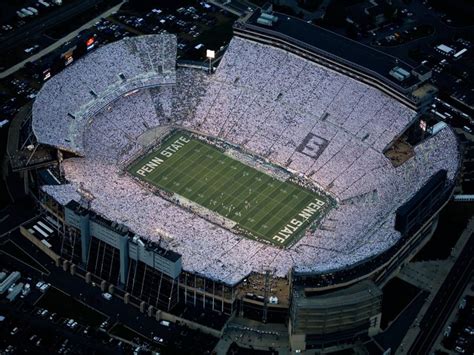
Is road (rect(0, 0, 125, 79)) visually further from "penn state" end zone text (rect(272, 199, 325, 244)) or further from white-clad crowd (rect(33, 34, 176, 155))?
"penn state" end zone text (rect(272, 199, 325, 244))

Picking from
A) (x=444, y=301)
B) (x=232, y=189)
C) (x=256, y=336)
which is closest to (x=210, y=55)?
(x=232, y=189)

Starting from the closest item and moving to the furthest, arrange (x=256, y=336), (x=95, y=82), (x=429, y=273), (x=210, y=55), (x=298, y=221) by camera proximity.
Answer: (x=256, y=336)
(x=429, y=273)
(x=298, y=221)
(x=95, y=82)
(x=210, y=55)

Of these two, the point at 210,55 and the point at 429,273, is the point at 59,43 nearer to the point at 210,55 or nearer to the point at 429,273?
the point at 210,55

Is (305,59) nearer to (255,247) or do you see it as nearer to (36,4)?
(255,247)

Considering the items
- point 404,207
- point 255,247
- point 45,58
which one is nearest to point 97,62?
point 45,58

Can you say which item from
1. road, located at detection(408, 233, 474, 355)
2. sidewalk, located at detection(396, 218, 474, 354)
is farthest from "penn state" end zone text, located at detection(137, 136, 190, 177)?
road, located at detection(408, 233, 474, 355)

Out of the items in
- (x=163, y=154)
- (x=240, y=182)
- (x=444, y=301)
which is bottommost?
(x=444, y=301)

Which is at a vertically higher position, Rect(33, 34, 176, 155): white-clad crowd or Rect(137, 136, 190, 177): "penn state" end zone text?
Rect(33, 34, 176, 155): white-clad crowd
